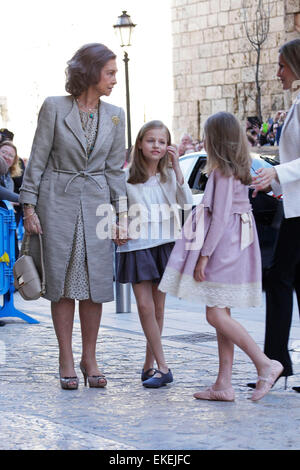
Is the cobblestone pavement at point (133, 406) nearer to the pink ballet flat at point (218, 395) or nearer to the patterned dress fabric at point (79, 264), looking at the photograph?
the pink ballet flat at point (218, 395)

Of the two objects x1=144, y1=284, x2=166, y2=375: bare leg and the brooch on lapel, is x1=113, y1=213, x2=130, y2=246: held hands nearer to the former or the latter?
x1=144, y1=284, x2=166, y2=375: bare leg

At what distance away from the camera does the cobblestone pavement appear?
13.7 ft

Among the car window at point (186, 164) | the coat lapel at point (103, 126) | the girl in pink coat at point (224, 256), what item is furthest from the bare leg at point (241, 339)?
the car window at point (186, 164)

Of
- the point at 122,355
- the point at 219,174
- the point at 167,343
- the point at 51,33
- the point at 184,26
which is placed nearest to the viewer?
the point at 219,174

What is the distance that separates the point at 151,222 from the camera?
5793mm

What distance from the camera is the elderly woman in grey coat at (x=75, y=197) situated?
18.0 ft

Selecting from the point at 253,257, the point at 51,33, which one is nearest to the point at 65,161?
the point at 253,257

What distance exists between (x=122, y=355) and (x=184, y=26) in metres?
→ 24.5

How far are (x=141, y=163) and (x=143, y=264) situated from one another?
597 millimetres

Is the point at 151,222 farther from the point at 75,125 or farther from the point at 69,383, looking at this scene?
the point at 69,383

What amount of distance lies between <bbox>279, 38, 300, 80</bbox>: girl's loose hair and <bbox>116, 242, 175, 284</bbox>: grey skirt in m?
1.27

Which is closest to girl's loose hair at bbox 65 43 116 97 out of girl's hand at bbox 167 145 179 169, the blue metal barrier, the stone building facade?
girl's hand at bbox 167 145 179 169

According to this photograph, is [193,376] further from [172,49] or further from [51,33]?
[51,33]

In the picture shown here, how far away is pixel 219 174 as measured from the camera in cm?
515
